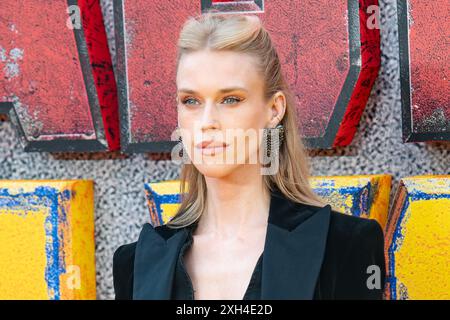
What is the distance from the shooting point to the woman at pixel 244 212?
147 cm

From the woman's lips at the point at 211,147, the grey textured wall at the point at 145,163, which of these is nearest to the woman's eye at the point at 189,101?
the woman's lips at the point at 211,147

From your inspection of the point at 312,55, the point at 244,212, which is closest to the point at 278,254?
the point at 244,212

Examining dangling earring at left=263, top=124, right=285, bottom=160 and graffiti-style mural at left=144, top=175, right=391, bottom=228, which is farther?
graffiti-style mural at left=144, top=175, right=391, bottom=228

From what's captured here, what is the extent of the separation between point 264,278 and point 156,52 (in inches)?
40.6

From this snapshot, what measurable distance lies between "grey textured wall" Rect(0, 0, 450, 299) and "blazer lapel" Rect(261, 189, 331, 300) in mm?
597

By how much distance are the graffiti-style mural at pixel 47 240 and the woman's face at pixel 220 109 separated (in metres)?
0.91

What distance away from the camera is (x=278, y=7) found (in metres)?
2.09

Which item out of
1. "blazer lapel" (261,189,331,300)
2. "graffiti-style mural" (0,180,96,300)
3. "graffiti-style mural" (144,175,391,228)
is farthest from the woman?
"graffiti-style mural" (0,180,96,300)

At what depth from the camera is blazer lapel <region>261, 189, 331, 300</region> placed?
4.64ft

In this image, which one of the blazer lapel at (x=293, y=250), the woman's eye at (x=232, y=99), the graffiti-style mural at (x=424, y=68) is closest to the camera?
the blazer lapel at (x=293, y=250)

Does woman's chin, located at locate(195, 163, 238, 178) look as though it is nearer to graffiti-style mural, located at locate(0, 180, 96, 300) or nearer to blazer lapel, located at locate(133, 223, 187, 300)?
blazer lapel, located at locate(133, 223, 187, 300)

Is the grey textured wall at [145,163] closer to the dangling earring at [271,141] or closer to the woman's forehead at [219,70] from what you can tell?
the dangling earring at [271,141]

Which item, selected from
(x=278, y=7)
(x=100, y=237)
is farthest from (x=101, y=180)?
(x=278, y=7)
